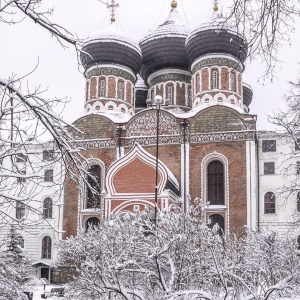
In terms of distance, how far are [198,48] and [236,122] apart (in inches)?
187

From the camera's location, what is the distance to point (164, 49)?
3059cm

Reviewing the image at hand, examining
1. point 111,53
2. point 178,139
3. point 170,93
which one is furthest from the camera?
point 170,93

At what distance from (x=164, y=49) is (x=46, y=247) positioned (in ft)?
40.5

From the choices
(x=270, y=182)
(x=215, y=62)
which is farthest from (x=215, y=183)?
(x=215, y=62)

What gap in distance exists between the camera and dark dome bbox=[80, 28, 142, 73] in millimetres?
28578

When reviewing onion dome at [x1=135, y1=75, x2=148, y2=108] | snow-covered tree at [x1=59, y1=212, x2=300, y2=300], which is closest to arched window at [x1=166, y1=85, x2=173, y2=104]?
onion dome at [x1=135, y1=75, x2=148, y2=108]

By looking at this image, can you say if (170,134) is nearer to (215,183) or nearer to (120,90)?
(215,183)

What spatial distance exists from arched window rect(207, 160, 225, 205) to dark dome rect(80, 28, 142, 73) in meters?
7.53

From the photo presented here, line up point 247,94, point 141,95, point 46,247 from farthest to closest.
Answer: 1. point 247,94
2. point 141,95
3. point 46,247

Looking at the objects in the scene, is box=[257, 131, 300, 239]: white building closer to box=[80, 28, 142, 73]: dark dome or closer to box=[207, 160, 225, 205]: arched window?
box=[207, 160, 225, 205]: arched window

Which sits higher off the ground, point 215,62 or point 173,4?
point 173,4

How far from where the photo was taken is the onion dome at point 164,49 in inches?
1196

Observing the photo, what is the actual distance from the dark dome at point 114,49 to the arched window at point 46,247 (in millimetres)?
9231

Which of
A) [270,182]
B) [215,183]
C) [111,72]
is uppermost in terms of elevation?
[111,72]
